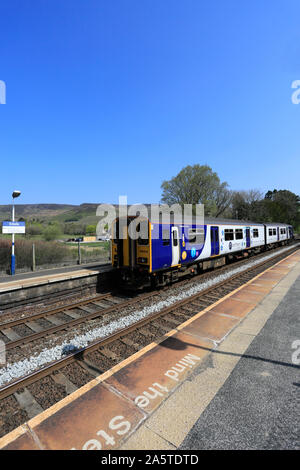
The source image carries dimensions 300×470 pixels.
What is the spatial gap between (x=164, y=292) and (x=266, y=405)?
6.40 meters

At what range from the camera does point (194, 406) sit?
3.12 m

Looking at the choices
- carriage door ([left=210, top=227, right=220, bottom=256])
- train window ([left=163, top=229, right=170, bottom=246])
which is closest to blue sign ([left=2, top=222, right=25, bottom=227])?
train window ([left=163, top=229, right=170, bottom=246])

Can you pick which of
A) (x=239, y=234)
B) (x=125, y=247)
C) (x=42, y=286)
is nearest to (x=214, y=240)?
(x=239, y=234)

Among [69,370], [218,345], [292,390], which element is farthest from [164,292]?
[292,390]

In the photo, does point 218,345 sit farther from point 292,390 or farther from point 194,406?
point 194,406

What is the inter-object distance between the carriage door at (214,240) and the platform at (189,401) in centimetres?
713

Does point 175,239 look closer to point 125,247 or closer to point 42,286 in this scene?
point 125,247

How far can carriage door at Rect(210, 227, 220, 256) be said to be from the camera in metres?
12.2

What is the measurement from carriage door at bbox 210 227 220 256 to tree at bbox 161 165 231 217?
91.9ft

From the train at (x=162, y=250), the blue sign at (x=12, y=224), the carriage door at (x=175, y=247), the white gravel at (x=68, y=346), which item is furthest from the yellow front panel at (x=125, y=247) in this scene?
the blue sign at (x=12, y=224)

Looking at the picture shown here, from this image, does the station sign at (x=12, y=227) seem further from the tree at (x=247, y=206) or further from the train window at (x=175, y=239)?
the tree at (x=247, y=206)

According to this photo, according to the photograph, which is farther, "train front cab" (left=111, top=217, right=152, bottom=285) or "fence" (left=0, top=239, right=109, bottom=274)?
"fence" (left=0, top=239, right=109, bottom=274)

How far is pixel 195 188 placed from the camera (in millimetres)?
40031

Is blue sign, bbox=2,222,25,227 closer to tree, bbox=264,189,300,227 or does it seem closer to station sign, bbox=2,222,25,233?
station sign, bbox=2,222,25,233
